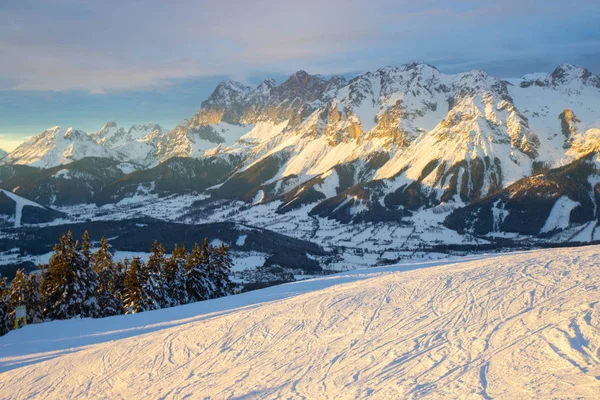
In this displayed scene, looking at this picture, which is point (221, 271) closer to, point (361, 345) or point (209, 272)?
Answer: point (209, 272)

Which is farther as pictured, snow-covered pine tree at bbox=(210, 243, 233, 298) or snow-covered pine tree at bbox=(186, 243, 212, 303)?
snow-covered pine tree at bbox=(210, 243, 233, 298)

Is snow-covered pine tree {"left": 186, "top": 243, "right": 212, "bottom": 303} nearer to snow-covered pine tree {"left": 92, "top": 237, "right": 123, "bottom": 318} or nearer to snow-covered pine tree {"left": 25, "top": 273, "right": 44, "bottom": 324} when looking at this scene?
snow-covered pine tree {"left": 92, "top": 237, "right": 123, "bottom": 318}

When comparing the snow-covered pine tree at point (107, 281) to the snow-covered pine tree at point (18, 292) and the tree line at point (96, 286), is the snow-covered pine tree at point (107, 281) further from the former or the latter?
the snow-covered pine tree at point (18, 292)

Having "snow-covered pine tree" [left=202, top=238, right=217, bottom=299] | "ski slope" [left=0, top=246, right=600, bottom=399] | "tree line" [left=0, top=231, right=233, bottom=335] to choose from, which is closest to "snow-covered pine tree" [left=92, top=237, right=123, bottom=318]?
"tree line" [left=0, top=231, right=233, bottom=335]

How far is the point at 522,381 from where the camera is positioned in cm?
1648

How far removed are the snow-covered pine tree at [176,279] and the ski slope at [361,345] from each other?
17.9 m

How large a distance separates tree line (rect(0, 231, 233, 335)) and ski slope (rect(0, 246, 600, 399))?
42.3 ft

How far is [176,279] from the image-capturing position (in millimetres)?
53000

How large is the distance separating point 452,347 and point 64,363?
745 inches

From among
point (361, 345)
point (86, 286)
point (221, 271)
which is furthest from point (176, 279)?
point (361, 345)

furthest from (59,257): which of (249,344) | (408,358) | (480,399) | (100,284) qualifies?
(480,399)

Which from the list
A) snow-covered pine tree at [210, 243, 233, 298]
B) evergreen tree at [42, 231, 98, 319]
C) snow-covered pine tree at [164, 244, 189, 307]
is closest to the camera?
evergreen tree at [42, 231, 98, 319]

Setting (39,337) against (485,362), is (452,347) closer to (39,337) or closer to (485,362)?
(485,362)

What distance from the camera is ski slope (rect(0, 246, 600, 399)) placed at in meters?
17.4
